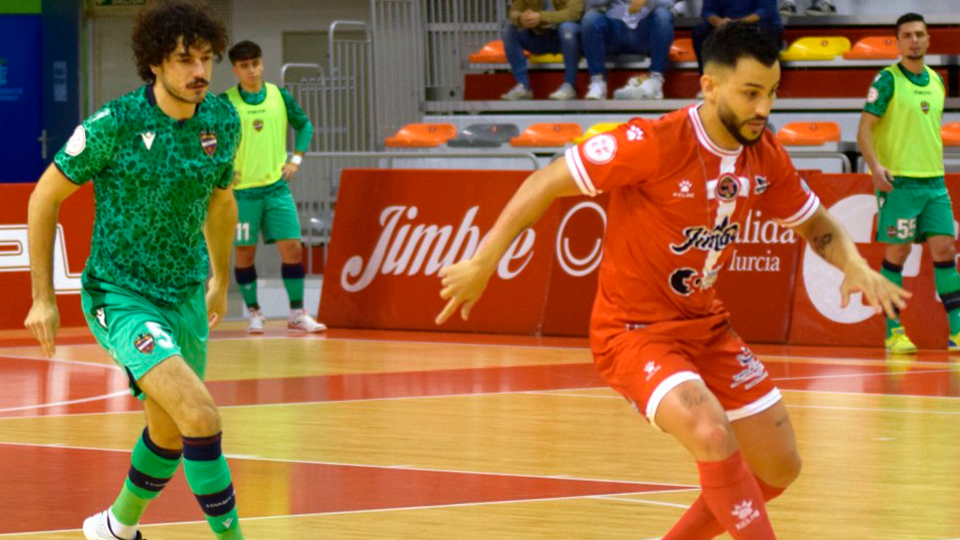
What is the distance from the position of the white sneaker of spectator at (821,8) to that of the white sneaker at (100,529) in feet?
46.5

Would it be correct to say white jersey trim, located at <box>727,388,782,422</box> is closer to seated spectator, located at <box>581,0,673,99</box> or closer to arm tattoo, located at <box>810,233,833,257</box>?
arm tattoo, located at <box>810,233,833,257</box>

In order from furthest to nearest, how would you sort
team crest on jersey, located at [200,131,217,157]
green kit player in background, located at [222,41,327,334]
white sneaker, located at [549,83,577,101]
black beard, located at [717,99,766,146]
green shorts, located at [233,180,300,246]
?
white sneaker, located at [549,83,577,101] < green shorts, located at [233,180,300,246] < green kit player in background, located at [222,41,327,334] < team crest on jersey, located at [200,131,217,157] < black beard, located at [717,99,766,146]

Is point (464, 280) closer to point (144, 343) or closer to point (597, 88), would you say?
point (144, 343)

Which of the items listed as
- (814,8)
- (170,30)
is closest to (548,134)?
(814,8)

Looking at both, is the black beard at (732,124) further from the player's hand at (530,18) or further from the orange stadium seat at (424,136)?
the player's hand at (530,18)

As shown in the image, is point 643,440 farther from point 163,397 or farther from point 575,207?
point 575,207

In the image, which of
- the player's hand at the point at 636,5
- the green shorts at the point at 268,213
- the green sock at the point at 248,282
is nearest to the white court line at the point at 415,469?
the green shorts at the point at 268,213

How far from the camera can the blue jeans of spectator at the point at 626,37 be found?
1767 centimetres

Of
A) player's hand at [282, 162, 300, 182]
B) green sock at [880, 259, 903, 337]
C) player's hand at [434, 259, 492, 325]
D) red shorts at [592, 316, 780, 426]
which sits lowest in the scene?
green sock at [880, 259, 903, 337]

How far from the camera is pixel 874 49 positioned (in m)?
17.6

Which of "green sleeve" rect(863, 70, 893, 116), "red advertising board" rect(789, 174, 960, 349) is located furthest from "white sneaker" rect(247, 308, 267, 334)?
"green sleeve" rect(863, 70, 893, 116)

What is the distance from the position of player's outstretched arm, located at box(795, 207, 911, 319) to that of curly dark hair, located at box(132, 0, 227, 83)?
211 centimetres

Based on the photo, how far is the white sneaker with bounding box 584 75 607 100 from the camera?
709 inches

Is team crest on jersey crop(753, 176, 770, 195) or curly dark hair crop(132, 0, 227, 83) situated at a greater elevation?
curly dark hair crop(132, 0, 227, 83)
